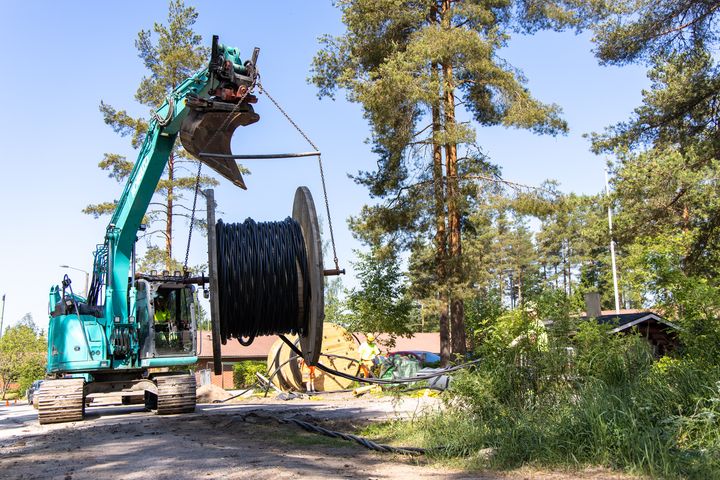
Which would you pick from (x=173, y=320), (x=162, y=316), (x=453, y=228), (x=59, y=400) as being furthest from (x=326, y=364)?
(x=59, y=400)

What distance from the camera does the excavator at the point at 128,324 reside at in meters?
12.7

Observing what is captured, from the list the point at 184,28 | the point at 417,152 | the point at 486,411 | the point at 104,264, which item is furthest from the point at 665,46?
the point at 184,28

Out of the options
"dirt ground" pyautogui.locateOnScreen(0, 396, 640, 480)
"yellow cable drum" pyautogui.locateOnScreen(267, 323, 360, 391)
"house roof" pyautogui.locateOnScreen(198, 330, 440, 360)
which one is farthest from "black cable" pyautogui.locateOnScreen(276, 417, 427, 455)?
"house roof" pyautogui.locateOnScreen(198, 330, 440, 360)

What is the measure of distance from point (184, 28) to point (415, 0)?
13.0 m

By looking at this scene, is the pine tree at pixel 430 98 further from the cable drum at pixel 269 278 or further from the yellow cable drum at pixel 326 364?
the cable drum at pixel 269 278

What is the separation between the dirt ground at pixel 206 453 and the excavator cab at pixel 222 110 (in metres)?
3.75

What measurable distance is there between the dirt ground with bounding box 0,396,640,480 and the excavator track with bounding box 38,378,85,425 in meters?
0.22

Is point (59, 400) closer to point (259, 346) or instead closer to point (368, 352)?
point (368, 352)

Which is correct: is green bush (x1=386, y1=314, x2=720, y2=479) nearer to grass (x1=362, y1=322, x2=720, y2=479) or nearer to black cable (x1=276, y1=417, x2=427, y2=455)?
grass (x1=362, y1=322, x2=720, y2=479)

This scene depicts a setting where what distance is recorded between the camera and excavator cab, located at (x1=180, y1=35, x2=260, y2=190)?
10039 millimetres

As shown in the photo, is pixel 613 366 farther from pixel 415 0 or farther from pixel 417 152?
pixel 415 0

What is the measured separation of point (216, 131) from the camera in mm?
10539

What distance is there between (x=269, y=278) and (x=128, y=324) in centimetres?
596

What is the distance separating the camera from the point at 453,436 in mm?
7738
